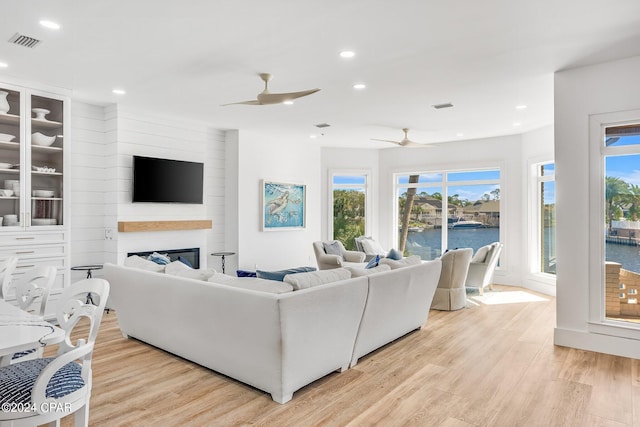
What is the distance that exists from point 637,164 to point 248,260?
5.61 metres

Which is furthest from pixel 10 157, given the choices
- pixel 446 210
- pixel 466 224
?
pixel 466 224

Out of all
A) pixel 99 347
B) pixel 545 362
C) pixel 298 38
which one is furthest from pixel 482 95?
pixel 99 347

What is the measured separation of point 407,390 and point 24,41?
13.8 ft

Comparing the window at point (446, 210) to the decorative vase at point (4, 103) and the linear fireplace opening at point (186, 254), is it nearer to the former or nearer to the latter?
the linear fireplace opening at point (186, 254)

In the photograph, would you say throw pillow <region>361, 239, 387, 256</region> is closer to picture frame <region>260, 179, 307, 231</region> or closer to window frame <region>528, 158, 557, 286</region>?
picture frame <region>260, 179, 307, 231</region>

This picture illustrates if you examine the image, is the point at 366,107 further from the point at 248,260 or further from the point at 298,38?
the point at 248,260

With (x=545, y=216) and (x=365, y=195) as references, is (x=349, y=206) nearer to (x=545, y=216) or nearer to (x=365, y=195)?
(x=365, y=195)

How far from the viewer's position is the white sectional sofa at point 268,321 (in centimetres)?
276

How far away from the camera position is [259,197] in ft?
24.3

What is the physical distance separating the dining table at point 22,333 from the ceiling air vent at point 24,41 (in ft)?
7.87

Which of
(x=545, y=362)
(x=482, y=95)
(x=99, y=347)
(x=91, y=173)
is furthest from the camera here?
(x=91, y=173)

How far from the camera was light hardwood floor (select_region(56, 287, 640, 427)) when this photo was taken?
2607mm

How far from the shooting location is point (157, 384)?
3.10m

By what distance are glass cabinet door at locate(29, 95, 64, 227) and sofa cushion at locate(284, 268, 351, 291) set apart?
134 inches
